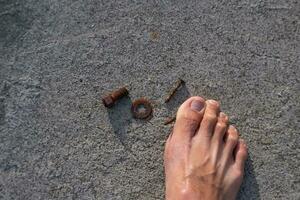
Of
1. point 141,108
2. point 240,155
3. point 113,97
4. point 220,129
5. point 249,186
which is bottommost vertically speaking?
point 249,186

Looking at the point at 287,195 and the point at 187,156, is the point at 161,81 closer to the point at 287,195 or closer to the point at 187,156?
the point at 187,156

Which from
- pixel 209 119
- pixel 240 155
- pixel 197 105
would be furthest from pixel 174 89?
pixel 240 155

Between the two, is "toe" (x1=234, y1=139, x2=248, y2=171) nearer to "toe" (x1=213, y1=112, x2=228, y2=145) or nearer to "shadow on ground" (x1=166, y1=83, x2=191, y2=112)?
"toe" (x1=213, y1=112, x2=228, y2=145)

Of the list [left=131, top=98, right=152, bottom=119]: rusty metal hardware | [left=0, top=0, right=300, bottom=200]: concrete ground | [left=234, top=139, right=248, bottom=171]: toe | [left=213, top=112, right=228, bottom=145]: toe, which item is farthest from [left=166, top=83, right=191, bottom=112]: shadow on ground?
[left=234, top=139, right=248, bottom=171]: toe

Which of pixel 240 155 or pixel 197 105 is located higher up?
pixel 197 105

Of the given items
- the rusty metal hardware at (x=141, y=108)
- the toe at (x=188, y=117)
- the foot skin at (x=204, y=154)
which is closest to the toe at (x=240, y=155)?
the foot skin at (x=204, y=154)

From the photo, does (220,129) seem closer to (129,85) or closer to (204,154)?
(204,154)
